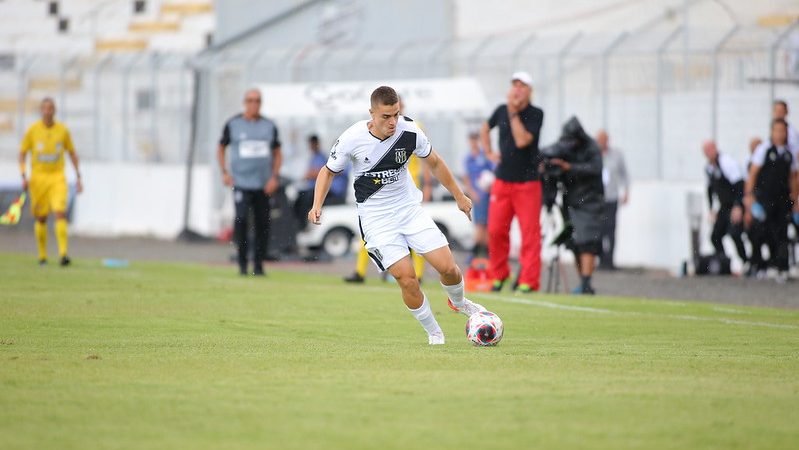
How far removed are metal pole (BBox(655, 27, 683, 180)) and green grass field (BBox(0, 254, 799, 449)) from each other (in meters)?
9.41

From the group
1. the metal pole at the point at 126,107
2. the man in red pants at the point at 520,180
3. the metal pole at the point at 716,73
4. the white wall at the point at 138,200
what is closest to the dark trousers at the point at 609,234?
the metal pole at the point at 716,73

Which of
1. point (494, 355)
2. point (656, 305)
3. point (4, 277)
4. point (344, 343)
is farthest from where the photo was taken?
point (4, 277)

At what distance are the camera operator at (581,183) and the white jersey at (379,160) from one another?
21.5 feet

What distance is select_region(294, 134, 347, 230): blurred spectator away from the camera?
81.7 feet

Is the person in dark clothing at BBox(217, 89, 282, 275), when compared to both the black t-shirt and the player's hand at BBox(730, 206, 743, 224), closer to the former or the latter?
the black t-shirt

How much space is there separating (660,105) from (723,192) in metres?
3.16

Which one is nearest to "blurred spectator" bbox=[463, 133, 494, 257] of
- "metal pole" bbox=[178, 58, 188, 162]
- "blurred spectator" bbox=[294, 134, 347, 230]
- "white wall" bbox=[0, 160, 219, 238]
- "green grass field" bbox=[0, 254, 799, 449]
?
"blurred spectator" bbox=[294, 134, 347, 230]

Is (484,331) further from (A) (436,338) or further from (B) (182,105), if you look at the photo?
(B) (182,105)

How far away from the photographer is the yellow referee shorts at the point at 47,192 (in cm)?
1961

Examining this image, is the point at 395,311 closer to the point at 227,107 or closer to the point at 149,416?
the point at 149,416

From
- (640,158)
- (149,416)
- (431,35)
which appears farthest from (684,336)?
(431,35)

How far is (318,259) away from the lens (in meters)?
24.5

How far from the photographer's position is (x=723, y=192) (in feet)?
68.5

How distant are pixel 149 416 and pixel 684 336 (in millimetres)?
5513
